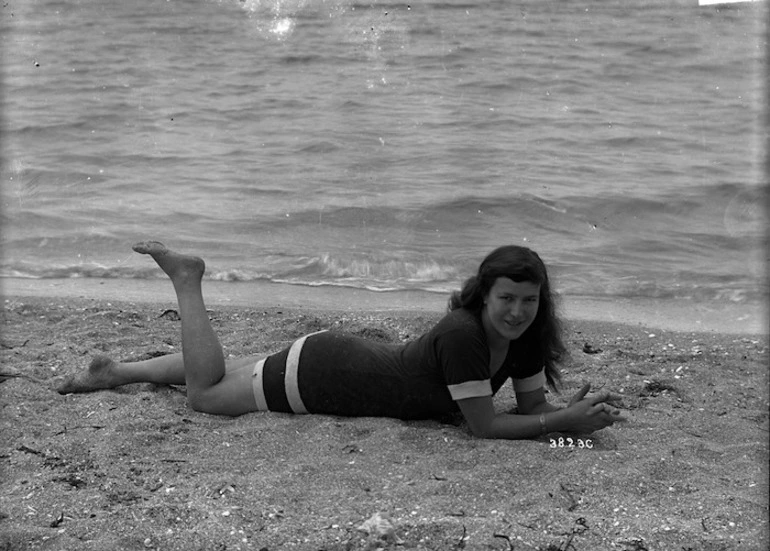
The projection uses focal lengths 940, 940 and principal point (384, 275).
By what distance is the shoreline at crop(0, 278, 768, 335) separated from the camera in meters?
5.67

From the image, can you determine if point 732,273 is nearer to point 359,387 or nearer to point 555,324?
point 555,324

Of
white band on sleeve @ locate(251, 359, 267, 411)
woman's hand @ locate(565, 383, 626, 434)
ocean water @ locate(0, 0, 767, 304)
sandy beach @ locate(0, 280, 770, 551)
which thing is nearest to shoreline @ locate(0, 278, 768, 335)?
ocean water @ locate(0, 0, 767, 304)

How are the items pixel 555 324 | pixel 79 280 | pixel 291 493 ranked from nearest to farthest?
pixel 291 493 → pixel 555 324 → pixel 79 280

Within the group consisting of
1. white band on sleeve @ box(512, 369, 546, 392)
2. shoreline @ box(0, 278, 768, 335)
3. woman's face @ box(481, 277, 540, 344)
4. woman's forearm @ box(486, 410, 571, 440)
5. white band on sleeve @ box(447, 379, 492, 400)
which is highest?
woman's face @ box(481, 277, 540, 344)

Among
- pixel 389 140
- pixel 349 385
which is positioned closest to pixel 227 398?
pixel 349 385

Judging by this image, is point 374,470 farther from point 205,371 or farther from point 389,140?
point 389,140

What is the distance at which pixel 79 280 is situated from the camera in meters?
6.50

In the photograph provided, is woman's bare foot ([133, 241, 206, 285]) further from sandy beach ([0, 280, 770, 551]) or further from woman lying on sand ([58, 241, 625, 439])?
sandy beach ([0, 280, 770, 551])

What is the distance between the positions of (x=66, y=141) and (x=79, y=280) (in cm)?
415

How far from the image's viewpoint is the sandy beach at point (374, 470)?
8.68 ft

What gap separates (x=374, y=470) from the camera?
3115 mm

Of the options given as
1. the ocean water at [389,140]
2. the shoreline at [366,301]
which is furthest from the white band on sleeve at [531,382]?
the ocean water at [389,140]

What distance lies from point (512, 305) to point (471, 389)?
1.11ft

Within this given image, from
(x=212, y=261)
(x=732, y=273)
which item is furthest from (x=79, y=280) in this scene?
(x=732, y=273)
